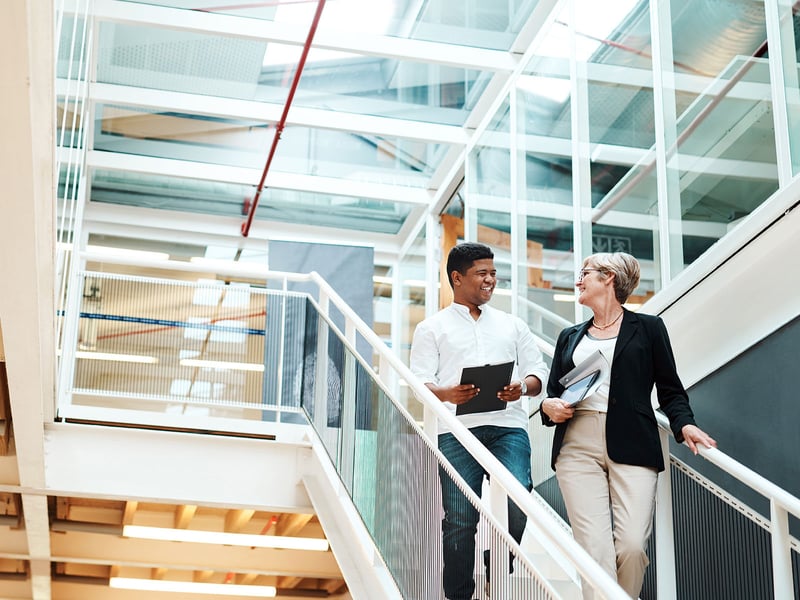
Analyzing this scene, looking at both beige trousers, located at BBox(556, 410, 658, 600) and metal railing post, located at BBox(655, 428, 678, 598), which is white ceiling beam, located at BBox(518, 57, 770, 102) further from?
beige trousers, located at BBox(556, 410, 658, 600)

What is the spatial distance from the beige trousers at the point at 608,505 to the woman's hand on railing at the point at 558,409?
90 mm

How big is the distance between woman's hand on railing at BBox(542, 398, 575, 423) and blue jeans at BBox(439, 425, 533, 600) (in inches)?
14.4

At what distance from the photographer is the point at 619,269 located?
12.8 feet

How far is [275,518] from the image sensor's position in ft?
27.3

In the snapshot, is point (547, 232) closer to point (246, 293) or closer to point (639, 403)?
point (246, 293)

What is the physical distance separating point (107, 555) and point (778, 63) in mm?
6429

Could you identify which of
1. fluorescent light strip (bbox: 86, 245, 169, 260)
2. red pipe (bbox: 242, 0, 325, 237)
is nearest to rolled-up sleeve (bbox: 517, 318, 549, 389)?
red pipe (bbox: 242, 0, 325, 237)

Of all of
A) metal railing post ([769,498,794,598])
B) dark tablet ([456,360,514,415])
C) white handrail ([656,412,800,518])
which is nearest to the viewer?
white handrail ([656,412,800,518])

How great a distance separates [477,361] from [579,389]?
24.5 inches

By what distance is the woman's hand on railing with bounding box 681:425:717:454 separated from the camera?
3.49 meters

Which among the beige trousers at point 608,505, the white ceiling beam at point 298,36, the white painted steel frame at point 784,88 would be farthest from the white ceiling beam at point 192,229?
the beige trousers at point 608,505

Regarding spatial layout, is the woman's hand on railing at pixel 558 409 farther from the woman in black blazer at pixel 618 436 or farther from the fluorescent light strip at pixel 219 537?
the fluorescent light strip at pixel 219 537

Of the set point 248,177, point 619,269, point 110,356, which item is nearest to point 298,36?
point 248,177

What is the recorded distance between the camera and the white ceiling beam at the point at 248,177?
10805mm
